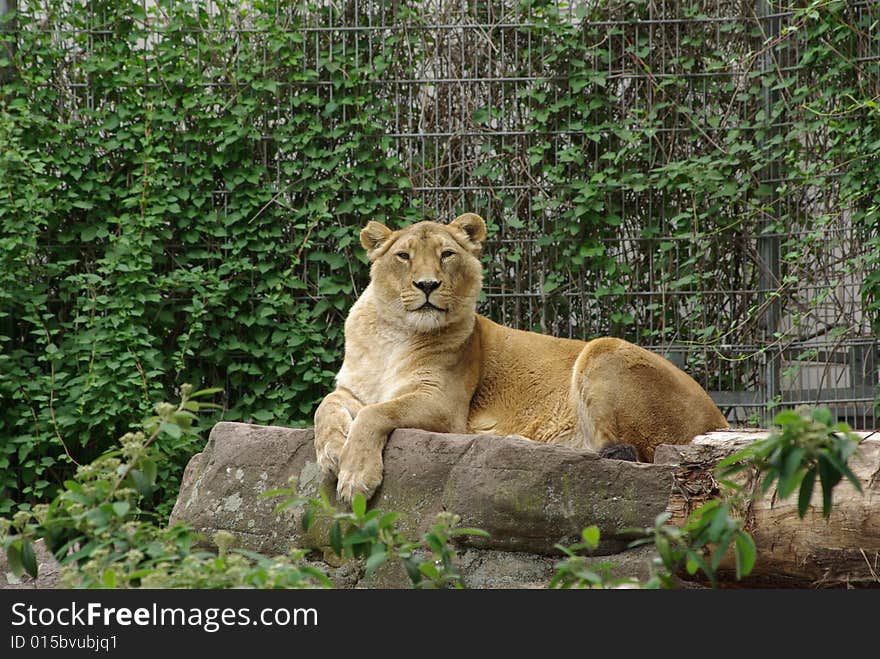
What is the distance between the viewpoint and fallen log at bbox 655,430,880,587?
13.1 feet

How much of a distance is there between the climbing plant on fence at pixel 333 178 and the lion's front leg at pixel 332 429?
2.28 meters

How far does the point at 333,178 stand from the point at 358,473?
3.41 m

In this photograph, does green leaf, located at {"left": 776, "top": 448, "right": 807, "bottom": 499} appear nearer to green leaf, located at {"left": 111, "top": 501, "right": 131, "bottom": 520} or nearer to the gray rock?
green leaf, located at {"left": 111, "top": 501, "right": 131, "bottom": 520}

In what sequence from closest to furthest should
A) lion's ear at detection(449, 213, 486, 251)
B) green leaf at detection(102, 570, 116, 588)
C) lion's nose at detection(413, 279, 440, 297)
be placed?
green leaf at detection(102, 570, 116, 588)
lion's nose at detection(413, 279, 440, 297)
lion's ear at detection(449, 213, 486, 251)

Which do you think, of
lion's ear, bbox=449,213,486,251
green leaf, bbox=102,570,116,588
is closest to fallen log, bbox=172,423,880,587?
lion's ear, bbox=449,213,486,251

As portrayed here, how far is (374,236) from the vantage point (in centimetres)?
564

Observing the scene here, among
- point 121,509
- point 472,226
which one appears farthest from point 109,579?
point 472,226

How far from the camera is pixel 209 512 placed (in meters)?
5.17

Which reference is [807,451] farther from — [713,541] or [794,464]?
[713,541]

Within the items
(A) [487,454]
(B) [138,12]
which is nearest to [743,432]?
(A) [487,454]

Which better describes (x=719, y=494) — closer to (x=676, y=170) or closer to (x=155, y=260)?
(x=676, y=170)

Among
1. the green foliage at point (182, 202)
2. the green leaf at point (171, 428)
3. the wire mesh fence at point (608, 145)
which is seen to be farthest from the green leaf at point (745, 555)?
the green foliage at point (182, 202)

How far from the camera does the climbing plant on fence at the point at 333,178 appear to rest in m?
7.46

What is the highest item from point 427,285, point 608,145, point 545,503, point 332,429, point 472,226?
point 608,145
